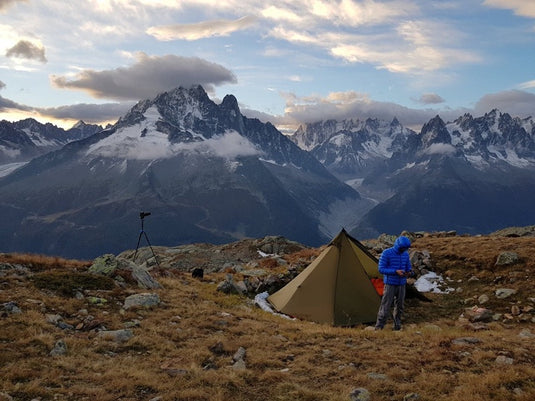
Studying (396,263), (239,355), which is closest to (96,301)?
(239,355)

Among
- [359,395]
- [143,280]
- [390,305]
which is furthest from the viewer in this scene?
[143,280]

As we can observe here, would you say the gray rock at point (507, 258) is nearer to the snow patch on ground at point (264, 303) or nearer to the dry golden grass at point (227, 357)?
the dry golden grass at point (227, 357)

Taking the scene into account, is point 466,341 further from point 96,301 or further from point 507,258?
point 96,301

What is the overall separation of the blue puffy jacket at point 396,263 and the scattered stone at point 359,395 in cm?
786

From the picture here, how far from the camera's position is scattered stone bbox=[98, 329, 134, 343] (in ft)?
40.9

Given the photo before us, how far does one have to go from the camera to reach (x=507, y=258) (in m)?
22.6

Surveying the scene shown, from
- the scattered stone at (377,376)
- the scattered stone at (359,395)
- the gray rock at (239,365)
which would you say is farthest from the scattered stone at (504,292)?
the gray rock at (239,365)

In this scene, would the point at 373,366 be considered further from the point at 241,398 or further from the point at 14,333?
the point at 14,333

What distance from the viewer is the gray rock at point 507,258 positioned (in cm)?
2236

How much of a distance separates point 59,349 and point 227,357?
4.62 metres

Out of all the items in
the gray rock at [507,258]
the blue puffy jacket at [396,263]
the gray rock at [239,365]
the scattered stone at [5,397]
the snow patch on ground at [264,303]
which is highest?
the blue puffy jacket at [396,263]

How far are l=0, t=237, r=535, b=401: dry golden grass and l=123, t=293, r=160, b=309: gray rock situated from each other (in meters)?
0.44

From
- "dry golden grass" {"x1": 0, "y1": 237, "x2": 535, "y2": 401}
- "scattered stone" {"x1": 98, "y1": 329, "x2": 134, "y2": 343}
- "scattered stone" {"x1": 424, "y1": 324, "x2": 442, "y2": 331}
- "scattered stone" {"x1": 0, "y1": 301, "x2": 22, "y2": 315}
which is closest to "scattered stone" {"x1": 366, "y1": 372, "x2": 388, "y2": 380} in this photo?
"dry golden grass" {"x1": 0, "y1": 237, "x2": 535, "y2": 401}

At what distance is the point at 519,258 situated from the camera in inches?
888
